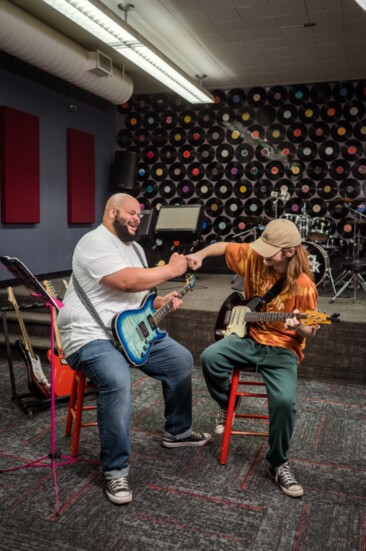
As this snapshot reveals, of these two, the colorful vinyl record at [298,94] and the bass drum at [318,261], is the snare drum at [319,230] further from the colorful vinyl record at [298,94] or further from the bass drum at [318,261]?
the colorful vinyl record at [298,94]

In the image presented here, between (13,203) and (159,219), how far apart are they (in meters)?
1.85

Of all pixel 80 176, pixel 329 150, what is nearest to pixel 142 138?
pixel 80 176

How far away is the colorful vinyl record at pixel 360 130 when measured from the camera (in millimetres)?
7051

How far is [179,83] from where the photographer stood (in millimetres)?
6277

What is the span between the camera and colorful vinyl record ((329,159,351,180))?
23.6 feet

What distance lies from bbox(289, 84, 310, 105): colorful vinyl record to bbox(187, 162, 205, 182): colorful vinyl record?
164 cm

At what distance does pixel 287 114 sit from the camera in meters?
7.36

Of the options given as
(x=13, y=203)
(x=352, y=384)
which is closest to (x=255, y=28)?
(x=13, y=203)

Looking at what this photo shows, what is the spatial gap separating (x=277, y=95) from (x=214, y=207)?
6.12 feet

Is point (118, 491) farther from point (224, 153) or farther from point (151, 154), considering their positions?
point (151, 154)

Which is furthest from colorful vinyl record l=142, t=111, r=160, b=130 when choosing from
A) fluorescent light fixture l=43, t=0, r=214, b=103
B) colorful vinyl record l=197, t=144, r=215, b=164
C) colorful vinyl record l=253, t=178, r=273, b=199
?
colorful vinyl record l=253, t=178, r=273, b=199

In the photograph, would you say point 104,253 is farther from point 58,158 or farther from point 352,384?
point 58,158

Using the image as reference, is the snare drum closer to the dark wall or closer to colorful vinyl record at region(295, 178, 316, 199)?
colorful vinyl record at region(295, 178, 316, 199)

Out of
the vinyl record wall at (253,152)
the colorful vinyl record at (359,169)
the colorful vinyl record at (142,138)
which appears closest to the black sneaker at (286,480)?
the vinyl record wall at (253,152)
